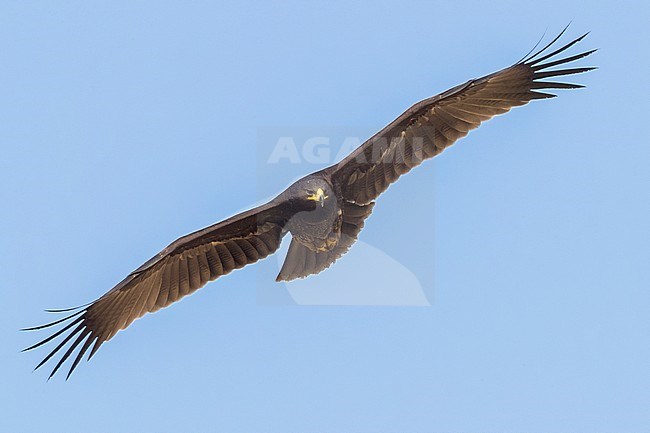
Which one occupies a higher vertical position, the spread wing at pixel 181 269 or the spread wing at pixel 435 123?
the spread wing at pixel 435 123

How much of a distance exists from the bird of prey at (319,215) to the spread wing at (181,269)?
1 centimetres

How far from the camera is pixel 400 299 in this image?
1271 centimetres

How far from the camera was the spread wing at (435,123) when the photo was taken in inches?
465

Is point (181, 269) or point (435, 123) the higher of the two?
point (435, 123)

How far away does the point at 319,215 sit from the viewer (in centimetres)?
1200

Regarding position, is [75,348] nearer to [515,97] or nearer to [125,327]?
[125,327]

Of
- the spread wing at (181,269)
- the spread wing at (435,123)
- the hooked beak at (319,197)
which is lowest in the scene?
the spread wing at (181,269)

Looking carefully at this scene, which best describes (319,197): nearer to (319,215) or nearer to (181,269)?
(319,215)

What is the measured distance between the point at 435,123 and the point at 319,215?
155cm

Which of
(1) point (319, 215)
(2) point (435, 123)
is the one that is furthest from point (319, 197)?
(2) point (435, 123)

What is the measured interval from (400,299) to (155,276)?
103 inches

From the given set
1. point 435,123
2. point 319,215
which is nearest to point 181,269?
point 319,215

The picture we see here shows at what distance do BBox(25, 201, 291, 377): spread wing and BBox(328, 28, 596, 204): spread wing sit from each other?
34.5 inches

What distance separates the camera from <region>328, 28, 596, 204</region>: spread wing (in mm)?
11805
